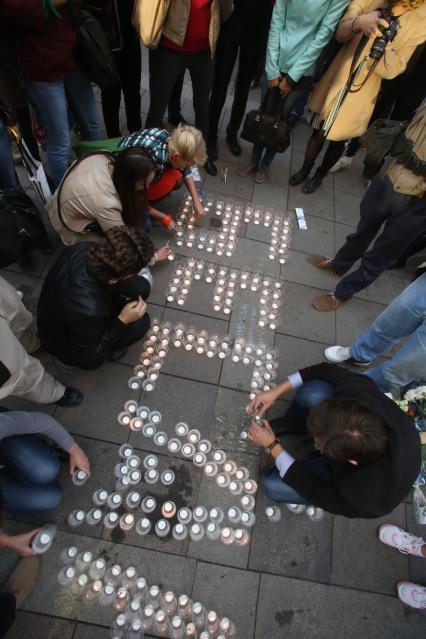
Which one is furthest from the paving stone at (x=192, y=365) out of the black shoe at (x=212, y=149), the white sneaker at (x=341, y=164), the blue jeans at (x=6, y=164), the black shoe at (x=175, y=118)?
the white sneaker at (x=341, y=164)

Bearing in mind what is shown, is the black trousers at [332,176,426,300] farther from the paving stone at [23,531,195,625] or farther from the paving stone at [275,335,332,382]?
the paving stone at [23,531,195,625]

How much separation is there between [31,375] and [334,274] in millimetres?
3169

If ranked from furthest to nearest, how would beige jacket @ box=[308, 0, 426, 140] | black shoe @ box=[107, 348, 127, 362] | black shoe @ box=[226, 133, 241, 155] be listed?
black shoe @ box=[226, 133, 241, 155] < beige jacket @ box=[308, 0, 426, 140] < black shoe @ box=[107, 348, 127, 362]

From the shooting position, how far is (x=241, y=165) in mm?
4746

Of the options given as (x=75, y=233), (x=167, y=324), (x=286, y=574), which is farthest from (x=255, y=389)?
(x=75, y=233)

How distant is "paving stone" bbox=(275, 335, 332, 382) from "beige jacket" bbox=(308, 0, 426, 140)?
2.23 metres

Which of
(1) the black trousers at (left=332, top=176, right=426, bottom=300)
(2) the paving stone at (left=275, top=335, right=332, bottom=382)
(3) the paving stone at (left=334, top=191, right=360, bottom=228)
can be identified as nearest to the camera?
(1) the black trousers at (left=332, top=176, right=426, bottom=300)

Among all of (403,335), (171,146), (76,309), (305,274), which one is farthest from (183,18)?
(403,335)

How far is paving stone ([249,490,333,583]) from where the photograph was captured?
7.95ft

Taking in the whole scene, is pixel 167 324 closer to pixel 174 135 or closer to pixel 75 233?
pixel 75 233

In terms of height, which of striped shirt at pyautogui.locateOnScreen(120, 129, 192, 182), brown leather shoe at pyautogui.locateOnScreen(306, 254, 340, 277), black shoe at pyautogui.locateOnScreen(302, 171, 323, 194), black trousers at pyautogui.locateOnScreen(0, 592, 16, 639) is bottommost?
black trousers at pyautogui.locateOnScreen(0, 592, 16, 639)

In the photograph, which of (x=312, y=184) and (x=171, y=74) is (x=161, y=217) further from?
(x=312, y=184)

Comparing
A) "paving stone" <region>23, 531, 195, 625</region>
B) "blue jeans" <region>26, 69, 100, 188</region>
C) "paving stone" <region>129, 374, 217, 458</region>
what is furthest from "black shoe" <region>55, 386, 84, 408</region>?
A: "blue jeans" <region>26, 69, 100, 188</region>

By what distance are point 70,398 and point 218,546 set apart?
1.47 m
